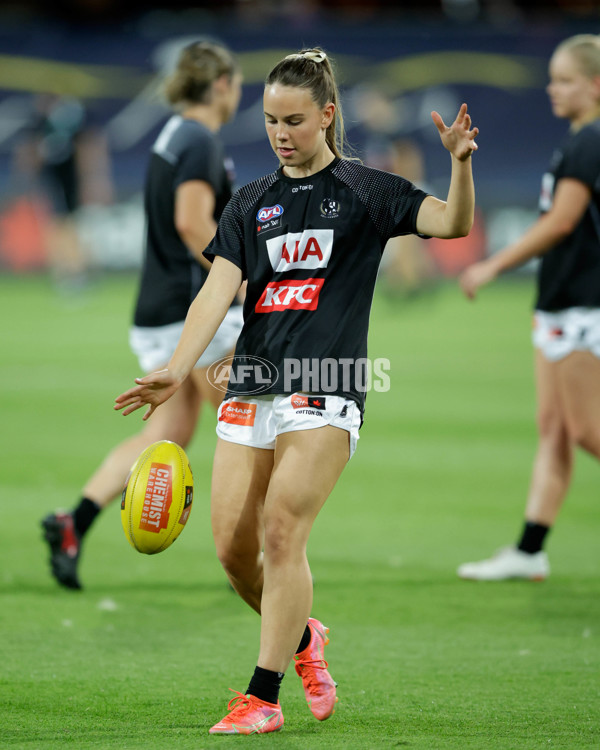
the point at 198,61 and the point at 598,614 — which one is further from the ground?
the point at 198,61

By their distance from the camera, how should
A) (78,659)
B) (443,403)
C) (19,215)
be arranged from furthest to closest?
(19,215) → (443,403) → (78,659)

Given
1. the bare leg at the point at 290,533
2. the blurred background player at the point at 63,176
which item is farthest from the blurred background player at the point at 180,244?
the blurred background player at the point at 63,176

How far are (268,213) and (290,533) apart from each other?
1144 millimetres

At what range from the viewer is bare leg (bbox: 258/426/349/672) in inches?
147

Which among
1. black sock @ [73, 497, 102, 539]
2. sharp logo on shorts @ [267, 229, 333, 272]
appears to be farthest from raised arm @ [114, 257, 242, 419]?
black sock @ [73, 497, 102, 539]

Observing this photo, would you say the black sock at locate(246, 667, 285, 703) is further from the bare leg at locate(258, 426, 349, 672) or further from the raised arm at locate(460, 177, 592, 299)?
the raised arm at locate(460, 177, 592, 299)

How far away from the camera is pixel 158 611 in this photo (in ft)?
17.4

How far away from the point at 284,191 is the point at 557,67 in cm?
264

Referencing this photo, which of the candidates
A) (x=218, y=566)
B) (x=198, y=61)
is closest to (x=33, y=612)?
(x=218, y=566)

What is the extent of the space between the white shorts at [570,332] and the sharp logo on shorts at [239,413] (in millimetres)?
2539

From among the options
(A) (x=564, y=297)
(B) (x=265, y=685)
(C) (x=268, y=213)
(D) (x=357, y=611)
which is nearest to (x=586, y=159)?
(A) (x=564, y=297)

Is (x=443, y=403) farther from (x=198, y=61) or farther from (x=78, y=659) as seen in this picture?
(x=78, y=659)

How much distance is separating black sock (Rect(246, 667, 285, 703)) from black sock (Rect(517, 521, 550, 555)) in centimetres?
257

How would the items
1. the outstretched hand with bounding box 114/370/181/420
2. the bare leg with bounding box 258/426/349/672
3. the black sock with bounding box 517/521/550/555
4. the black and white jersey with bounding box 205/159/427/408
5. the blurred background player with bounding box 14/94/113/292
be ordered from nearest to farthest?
1. the outstretched hand with bounding box 114/370/181/420
2. the bare leg with bounding box 258/426/349/672
3. the black and white jersey with bounding box 205/159/427/408
4. the black sock with bounding box 517/521/550/555
5. the blurred background player with bounding box 14/94/113/292
